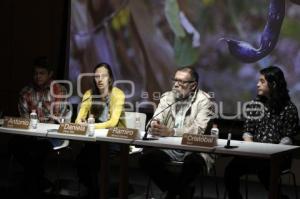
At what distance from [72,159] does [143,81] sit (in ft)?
4.59

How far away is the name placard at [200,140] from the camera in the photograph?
3.58 meters

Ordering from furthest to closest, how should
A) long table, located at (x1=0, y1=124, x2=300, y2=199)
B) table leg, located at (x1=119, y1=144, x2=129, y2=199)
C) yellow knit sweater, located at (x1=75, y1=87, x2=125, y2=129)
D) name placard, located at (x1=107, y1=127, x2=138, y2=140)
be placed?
yellow knit sweater, located at (x1=75, y1=87, x2=125, y2=129) → table leg, located at (x1=119, y1=144, x2=129, y2=199) → name placard, located at (x1=107, y1=127, x2=138, y2=140) → long table, located at (x1=0, y1=124, x2=300, y2=199)

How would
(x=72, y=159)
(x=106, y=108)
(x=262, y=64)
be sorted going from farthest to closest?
(x=72, y=159)
(x=262, y=64)
(x=106, y=108)

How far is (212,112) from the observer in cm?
426

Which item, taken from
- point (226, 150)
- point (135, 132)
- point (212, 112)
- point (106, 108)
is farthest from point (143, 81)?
point (226, 150)

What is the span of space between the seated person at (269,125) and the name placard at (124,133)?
823 millimetres

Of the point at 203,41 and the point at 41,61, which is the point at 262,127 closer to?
the point at 203,41

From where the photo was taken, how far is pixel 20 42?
6512 mm

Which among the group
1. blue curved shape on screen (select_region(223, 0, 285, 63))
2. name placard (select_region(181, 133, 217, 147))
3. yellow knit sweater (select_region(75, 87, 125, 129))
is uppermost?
blue curved shape on screen (select_region(223, 0, 285, 63))

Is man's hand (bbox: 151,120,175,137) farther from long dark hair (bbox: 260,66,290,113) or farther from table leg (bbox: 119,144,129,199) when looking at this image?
long dark hair (bbox: 260,66,290,113)

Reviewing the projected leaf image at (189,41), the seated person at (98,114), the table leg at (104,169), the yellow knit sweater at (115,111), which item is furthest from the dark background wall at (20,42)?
the table leg at (104,169)

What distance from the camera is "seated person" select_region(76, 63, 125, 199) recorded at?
15.0 ft

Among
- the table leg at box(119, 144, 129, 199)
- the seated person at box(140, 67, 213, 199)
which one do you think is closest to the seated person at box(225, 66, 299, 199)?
the seated person at box(140, 67, 213, 199)

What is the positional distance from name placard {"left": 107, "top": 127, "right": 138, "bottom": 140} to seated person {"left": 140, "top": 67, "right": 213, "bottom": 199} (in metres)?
0.25
